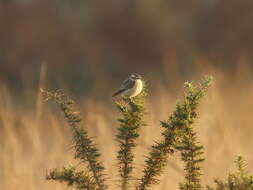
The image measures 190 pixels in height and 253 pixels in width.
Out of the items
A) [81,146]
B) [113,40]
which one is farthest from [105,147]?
[113,40]

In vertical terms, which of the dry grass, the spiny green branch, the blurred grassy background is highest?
the blurred grassy background

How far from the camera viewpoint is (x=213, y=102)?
171 inches

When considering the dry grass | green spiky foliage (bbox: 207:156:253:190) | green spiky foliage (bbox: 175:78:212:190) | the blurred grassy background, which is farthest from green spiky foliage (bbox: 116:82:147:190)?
the blurred grassy background

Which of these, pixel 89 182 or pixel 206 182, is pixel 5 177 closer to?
pixel 206 182

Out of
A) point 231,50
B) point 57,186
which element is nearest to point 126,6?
point 231,50

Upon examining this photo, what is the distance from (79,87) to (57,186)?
8432 millimetres

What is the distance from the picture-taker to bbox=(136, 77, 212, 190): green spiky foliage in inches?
70.9

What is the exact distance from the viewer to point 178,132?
181 cm

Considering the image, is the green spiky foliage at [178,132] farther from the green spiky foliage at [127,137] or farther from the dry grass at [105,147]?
the dry grass at [105,147]

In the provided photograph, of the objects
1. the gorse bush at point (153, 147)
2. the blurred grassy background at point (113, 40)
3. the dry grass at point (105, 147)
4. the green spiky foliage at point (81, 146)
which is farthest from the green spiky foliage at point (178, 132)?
the blurred grassy background at point (113, 40)

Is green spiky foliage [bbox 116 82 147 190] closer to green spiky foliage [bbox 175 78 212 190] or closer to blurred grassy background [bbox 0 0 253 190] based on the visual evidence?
green spiky foliage [bbox 175 78 212 190]

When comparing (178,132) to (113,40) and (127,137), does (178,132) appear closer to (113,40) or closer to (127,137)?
(127,137)

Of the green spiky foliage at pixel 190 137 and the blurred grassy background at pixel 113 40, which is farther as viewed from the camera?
the blurred grassy background at pixel 113 40

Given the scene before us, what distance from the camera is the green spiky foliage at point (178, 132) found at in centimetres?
180
